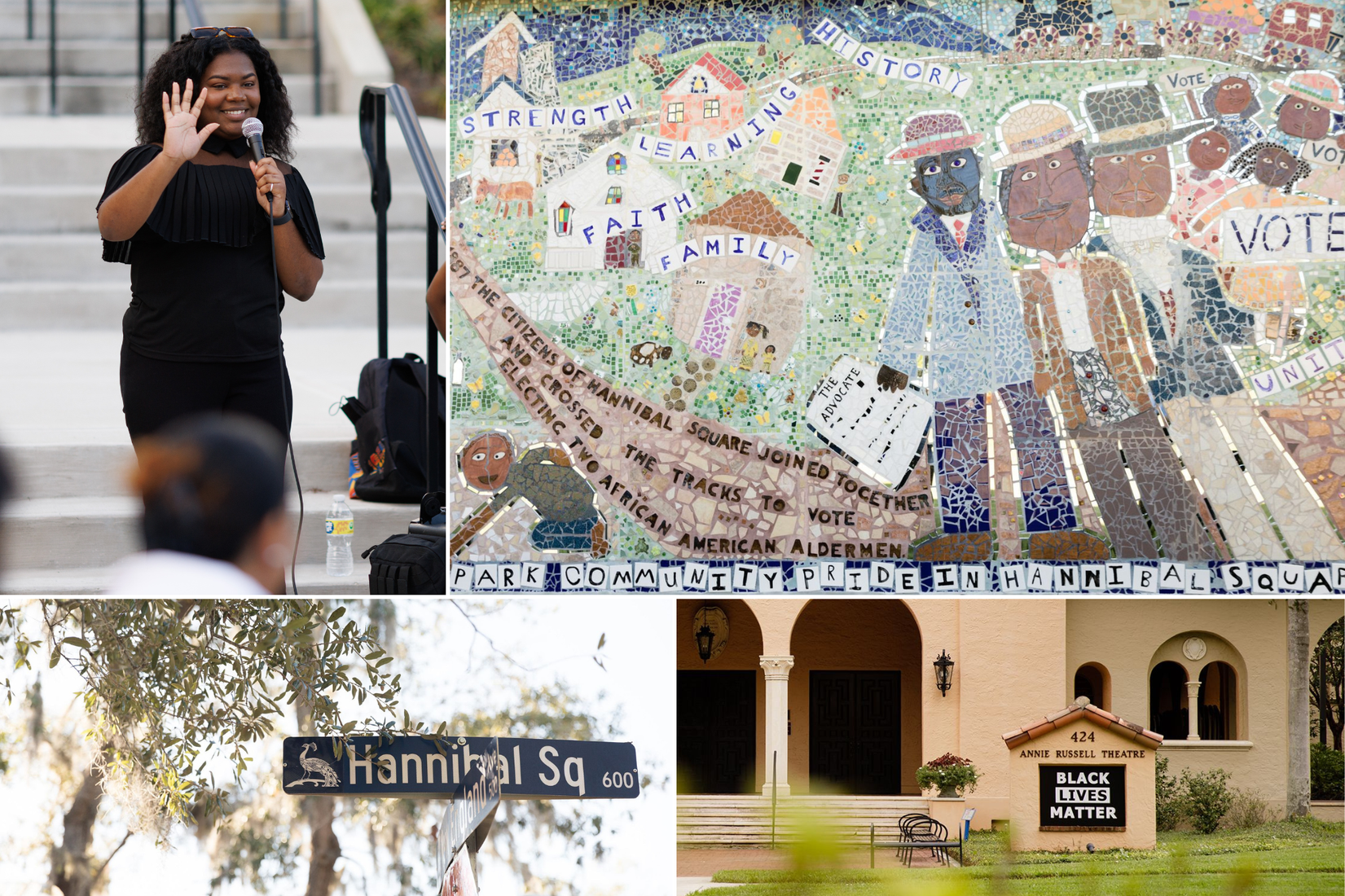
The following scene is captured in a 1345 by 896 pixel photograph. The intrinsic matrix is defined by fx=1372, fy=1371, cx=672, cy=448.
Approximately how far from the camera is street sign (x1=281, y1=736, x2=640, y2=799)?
12.3 ft

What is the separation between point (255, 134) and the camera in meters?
3.20

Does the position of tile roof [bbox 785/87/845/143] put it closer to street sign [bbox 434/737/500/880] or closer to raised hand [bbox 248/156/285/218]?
raised hand [bbox 248/156/285/218]

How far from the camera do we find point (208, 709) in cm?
378

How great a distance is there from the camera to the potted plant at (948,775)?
349cm

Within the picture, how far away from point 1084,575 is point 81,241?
12.7 ft

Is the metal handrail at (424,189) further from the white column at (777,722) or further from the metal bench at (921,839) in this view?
the metal bench at (921,839)

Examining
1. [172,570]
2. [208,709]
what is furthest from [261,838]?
[172,570]

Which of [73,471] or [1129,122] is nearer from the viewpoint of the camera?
[1129,122]

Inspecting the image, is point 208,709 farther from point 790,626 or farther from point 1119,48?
point 1119,48

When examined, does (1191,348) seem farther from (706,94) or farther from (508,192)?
(508,192)

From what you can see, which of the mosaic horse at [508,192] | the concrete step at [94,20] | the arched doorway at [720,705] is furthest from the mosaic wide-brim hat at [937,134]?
the concrete step at [94,20]

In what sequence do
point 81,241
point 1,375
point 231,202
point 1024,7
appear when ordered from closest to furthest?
point 231,202
point 1024,7
point 1,375
point 81,241

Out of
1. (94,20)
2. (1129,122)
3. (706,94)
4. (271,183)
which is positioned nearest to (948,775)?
(1129,122)

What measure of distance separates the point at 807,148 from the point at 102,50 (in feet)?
13.7
